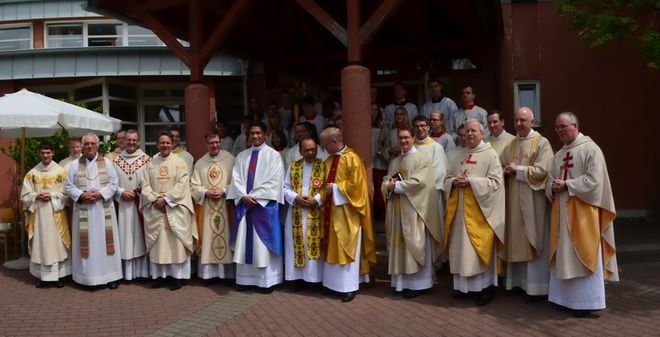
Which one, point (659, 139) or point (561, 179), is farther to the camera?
point (659, 139)

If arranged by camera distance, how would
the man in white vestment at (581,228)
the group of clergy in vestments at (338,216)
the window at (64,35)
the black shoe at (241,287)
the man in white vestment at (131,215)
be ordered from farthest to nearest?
the window at (64,35) < the man in white vestment at (131,215) < the black shoe at (241,287) < the group of clergy in vestments at (338,216) < the man in white vestment at (581,228)

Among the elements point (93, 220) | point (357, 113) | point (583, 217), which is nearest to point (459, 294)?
point (583, 217)

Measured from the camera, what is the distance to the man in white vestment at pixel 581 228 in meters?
5.18

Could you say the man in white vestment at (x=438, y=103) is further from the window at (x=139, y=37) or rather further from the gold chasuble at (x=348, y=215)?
the window at (x=139, y=37)

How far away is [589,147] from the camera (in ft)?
17.3

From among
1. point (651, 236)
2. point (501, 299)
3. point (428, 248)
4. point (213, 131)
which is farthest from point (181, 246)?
point (651, 236)

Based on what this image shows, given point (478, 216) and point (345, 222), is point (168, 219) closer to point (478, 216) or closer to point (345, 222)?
point (345, 222)

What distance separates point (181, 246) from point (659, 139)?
851cm

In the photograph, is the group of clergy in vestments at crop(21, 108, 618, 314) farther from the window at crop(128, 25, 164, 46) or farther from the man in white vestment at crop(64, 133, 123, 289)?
the window at crop(128, 25, 164, 46)

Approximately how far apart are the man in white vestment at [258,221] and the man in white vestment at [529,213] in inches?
100

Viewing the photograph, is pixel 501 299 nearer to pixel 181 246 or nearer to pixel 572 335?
pixel 572 335

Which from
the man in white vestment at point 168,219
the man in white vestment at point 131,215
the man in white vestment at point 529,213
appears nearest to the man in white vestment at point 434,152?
the man in white vestment at point 529,213

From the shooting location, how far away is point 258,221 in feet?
21.5

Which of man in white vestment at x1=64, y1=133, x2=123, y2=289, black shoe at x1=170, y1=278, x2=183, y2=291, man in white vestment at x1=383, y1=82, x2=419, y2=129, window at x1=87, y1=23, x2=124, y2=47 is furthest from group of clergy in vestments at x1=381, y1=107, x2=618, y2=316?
window at x1=87, y1=23, x2=124, y2=47
